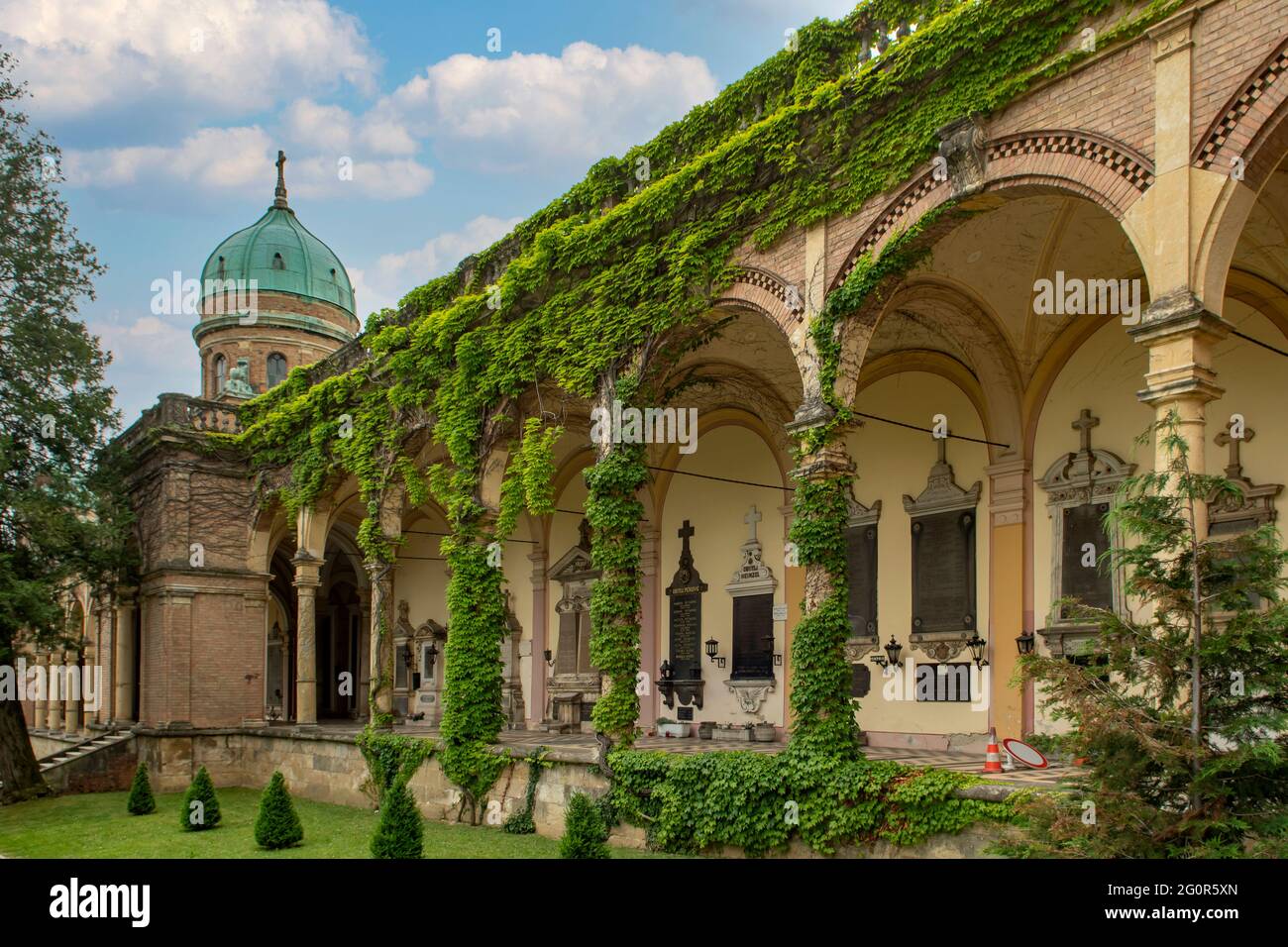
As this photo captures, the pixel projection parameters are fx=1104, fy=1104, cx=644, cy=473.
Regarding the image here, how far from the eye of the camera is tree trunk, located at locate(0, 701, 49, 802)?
20.3 meters

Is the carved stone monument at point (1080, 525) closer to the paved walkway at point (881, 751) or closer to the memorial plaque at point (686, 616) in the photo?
the paved walkway at point (881, 751)

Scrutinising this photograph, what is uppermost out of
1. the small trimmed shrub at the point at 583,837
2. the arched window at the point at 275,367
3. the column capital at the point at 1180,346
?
the arched window at the point at 275,367

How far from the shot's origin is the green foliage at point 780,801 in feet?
32.9

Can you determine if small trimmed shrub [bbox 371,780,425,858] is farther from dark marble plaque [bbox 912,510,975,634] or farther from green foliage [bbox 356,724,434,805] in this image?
dark marble plaque [bbox 912,510,975,634]

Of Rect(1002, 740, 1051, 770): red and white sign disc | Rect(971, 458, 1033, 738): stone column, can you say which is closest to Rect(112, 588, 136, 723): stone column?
Rect(971, 458, 1033, 738): stone column

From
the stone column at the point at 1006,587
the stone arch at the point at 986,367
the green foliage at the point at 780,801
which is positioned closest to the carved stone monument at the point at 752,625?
the stone column at the point at 1006,587

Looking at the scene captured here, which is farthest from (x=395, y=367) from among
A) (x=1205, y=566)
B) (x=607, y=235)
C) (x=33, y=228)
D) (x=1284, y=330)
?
(x=1205, y=566)

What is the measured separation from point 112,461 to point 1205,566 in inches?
855

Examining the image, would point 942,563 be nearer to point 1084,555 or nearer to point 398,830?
point 1084,555

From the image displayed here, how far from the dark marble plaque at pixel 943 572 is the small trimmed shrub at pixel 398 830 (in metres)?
7.97

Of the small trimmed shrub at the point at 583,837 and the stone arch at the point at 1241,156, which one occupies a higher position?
the stone arch at the point at 1241,156

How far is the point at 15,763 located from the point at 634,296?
15133mm

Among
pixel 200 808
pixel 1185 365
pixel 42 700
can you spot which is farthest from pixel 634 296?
pixel 42 700

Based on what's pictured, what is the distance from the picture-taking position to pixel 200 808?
1642cm
